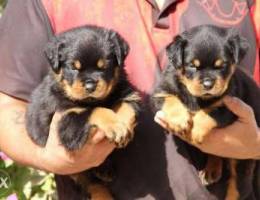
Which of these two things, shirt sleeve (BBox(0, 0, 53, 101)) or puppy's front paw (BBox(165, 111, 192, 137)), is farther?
shirt sleeve (BBox(0, 0, 53, 101))

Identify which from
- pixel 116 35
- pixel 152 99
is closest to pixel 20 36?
pixel 116 35

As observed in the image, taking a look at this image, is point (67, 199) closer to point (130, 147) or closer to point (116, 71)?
point (130, 147)

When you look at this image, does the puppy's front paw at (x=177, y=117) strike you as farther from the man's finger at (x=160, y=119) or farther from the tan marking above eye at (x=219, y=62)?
the tan marking above eye at (x=219, y=62)

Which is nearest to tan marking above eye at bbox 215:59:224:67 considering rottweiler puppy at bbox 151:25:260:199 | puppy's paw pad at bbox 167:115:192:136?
rottweiler puppy at bbox 151:25:260:199

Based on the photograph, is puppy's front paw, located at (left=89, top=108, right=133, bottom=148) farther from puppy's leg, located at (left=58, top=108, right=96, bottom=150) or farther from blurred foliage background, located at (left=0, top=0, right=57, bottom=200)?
blurred foliage background, located at (left=0, top=0, right=57, bottom=200)

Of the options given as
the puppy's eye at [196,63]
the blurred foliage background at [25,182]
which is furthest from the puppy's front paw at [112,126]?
the blurred foliage background at [25,182]
